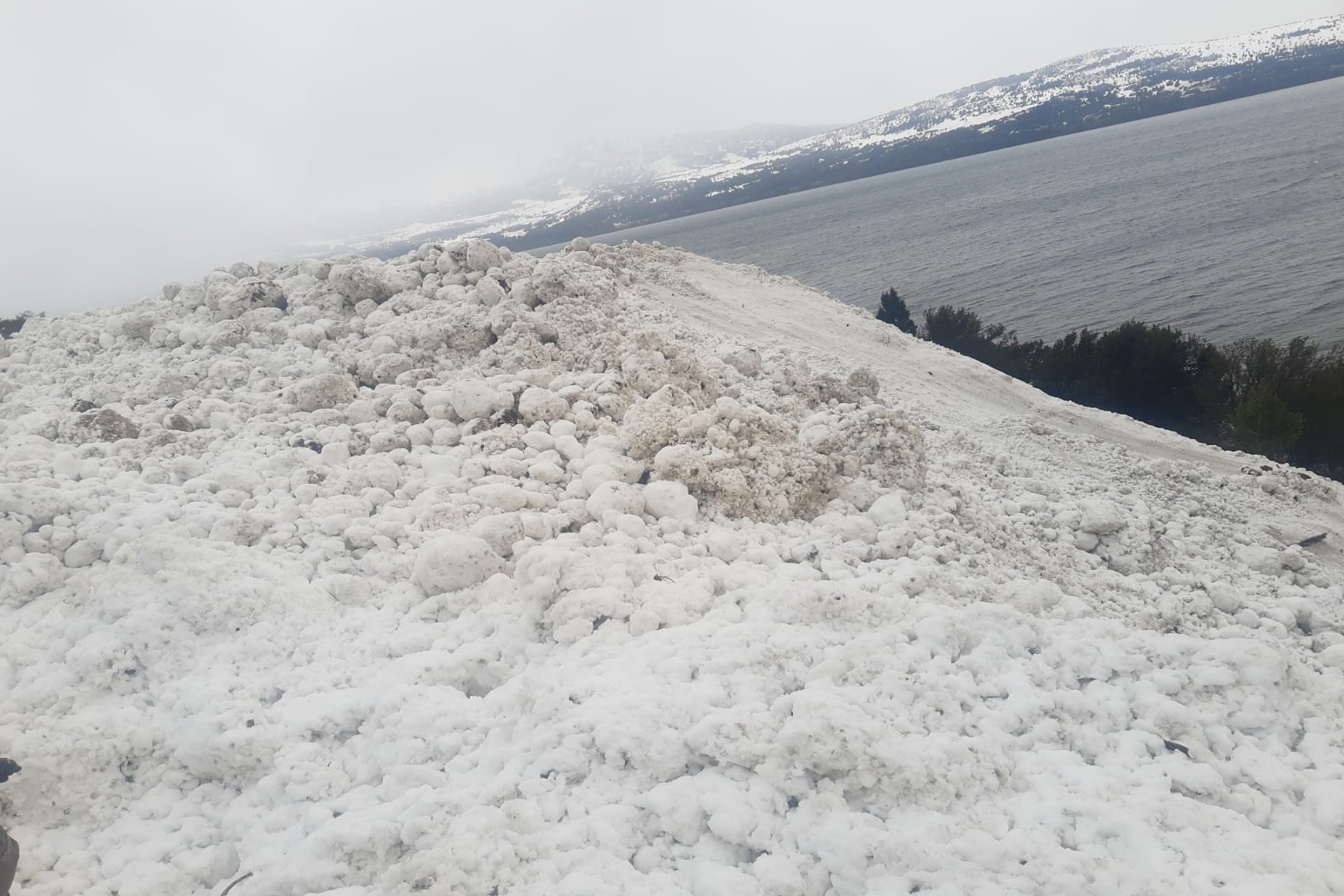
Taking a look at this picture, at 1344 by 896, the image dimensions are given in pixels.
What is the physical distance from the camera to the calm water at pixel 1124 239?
2906 cm

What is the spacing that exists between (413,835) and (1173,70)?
261 meters

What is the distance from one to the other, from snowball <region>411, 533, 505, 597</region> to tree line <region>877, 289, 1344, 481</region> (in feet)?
43.9

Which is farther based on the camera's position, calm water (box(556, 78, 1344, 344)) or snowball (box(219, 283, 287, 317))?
calm water (box(556, 78, 1344, 344))

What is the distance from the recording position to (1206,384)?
50.5 feet

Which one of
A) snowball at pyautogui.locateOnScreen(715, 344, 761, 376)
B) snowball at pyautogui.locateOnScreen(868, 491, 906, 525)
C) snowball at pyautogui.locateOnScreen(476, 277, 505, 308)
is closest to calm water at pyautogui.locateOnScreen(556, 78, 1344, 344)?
snowball at pyautogui.locateOnScreen(715, 344, 761, 376)

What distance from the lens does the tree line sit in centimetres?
1230

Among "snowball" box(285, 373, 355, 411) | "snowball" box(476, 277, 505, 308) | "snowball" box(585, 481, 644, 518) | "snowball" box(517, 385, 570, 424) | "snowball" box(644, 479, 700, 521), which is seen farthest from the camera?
"snowball" box(476, 277, 505, 308)

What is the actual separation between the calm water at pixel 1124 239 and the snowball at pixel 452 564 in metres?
28.1

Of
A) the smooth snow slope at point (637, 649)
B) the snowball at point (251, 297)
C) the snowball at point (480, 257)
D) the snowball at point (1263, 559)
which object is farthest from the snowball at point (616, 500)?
the snowball at point (251, 297)

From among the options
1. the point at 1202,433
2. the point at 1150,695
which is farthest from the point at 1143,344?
the point at 1150,695

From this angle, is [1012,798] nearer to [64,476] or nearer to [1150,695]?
[1150,695]

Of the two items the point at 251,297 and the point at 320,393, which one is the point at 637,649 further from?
the point at 251,297

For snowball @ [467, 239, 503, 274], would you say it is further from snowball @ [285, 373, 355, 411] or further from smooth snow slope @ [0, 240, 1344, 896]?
snowball @ [285, 373, 355, 411]

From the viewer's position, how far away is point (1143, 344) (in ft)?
57.4
